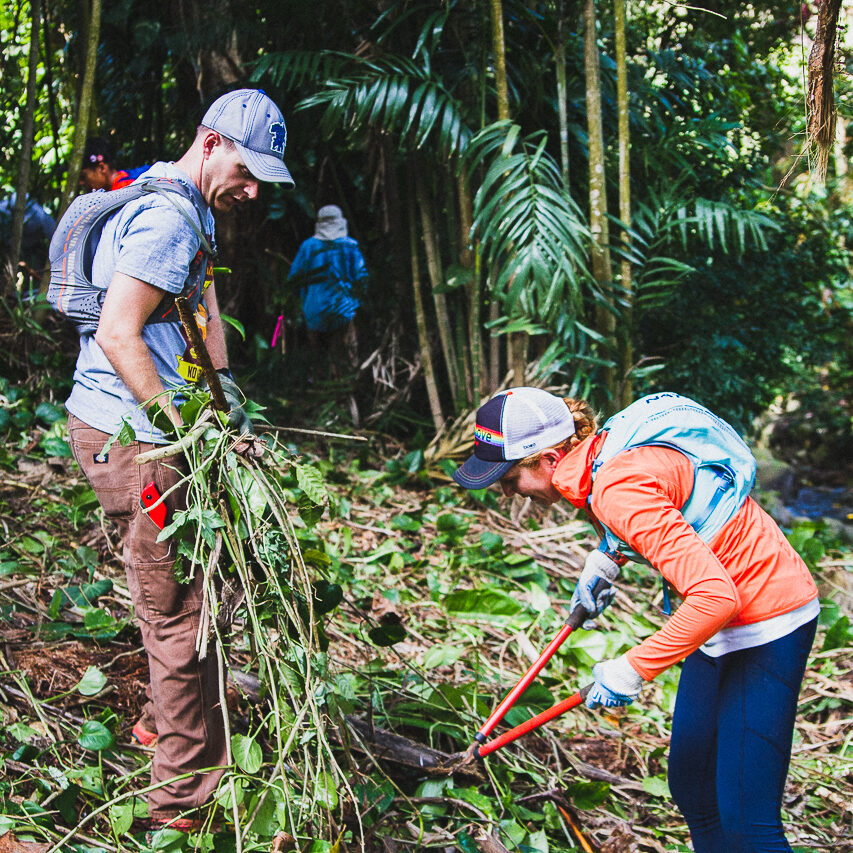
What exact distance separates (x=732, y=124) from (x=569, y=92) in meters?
0.89

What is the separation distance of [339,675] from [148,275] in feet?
3.65

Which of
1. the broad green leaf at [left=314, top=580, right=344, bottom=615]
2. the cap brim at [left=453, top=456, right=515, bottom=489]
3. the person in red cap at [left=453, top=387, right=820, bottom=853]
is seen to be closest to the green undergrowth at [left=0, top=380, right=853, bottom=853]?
the broad green leaf at [left=314, top=580, right=344, bottom=615]

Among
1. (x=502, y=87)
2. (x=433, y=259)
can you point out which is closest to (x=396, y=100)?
(x=502, y=87)

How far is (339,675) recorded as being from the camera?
2.14 metres

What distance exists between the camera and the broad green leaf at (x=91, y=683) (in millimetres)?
2334

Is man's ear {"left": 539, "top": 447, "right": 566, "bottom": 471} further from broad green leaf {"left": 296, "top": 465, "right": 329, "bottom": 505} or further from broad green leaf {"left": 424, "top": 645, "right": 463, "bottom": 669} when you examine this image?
broad green leaf {"left": 424, "top": 645, "right": 463, "bottom": 669}

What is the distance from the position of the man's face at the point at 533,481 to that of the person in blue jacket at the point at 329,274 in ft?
10.1

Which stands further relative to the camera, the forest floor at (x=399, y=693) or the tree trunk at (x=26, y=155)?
the tree trunk at (x=26, y=155)

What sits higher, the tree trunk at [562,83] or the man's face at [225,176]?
the tree trunk at [562,83]

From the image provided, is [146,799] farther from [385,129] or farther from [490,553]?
[385,129]

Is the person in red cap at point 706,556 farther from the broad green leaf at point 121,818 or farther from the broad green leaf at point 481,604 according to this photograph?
the broad green leaf at point 481,604

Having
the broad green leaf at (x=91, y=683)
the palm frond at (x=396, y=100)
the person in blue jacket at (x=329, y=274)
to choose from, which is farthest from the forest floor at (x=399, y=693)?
the palm frond at (x=396, y=100)

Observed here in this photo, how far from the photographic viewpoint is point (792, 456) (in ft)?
32.1

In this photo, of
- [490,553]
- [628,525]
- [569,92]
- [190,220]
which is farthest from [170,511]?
[569,92]
